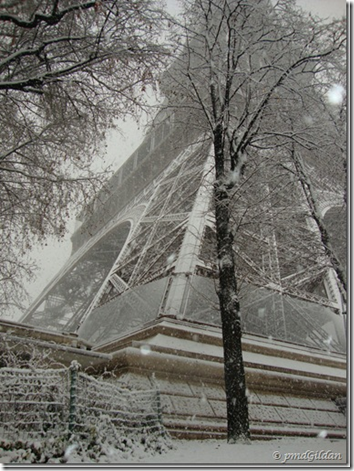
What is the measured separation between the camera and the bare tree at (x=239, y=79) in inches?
217

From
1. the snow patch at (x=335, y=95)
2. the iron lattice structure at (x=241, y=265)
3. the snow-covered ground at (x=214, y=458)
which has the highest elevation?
the snow patch at (x=335, y=95)

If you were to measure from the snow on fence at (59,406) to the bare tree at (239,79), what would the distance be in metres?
1.37

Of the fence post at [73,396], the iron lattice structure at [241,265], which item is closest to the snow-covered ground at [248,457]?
the fence post at [73,396]

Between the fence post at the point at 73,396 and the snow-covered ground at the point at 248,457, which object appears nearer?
the snow-covered ground at the point at 248,457

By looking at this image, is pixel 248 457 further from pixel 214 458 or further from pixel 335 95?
pixel 335 95

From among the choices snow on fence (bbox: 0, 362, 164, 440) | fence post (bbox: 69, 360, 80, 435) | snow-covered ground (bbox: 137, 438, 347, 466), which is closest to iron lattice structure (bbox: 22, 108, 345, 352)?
snow-covered ground (bbox: 137, 438, 347, 466)

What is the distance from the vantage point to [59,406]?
13.6ft

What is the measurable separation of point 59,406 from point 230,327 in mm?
2331

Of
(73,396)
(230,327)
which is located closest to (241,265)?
(230,327)

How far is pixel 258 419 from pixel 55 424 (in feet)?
13.0

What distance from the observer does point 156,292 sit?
9047 millimetres

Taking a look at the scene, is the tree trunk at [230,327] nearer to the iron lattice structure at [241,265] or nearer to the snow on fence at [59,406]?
the iron lattice structure at [241,265]

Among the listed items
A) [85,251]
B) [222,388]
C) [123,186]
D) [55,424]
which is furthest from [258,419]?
[123,186]

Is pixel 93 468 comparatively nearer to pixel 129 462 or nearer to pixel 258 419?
pixel 129 462
